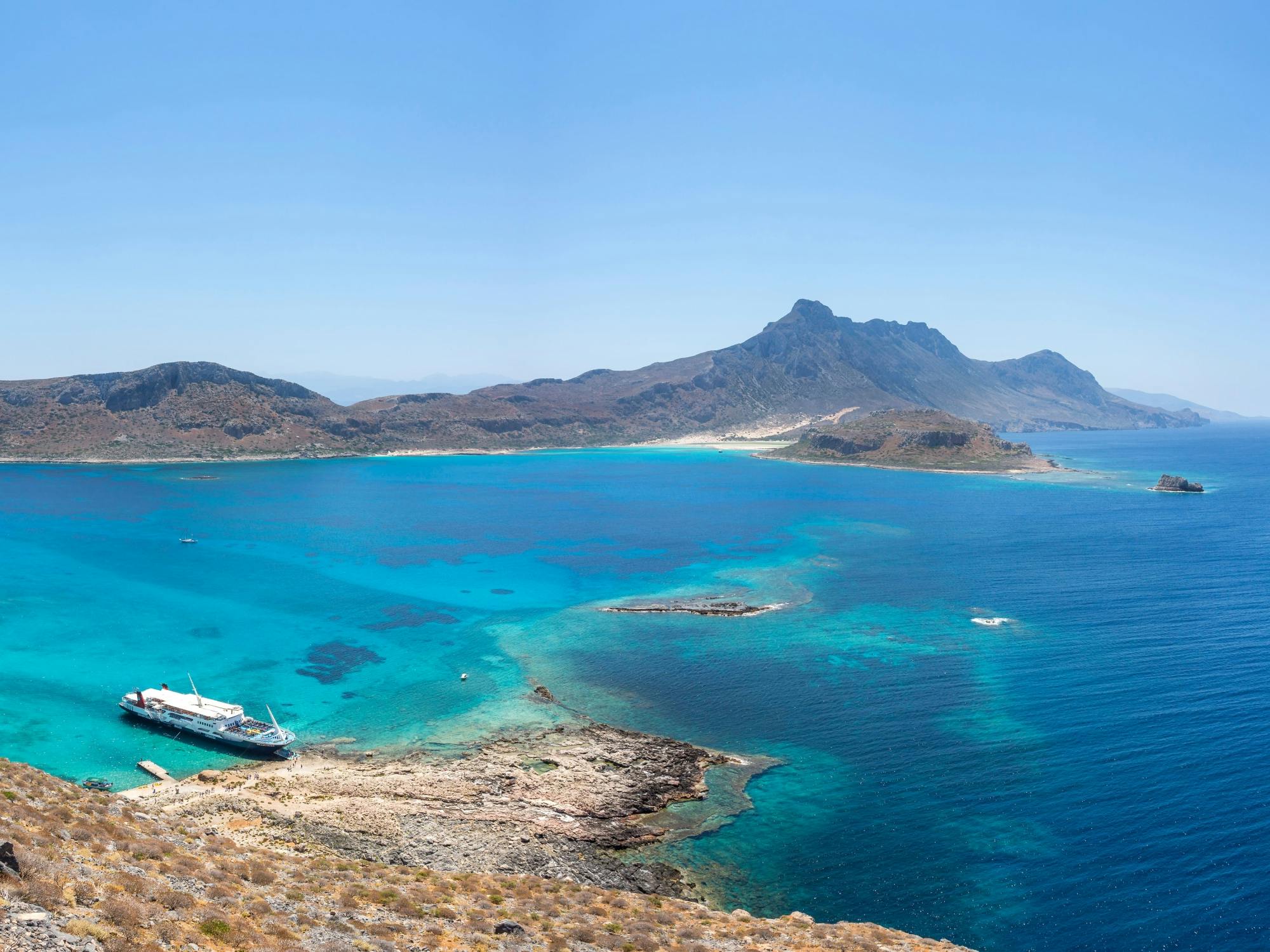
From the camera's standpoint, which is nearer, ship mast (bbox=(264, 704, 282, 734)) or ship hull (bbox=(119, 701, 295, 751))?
ship hull (bbox=(119, 701, 295, 751))

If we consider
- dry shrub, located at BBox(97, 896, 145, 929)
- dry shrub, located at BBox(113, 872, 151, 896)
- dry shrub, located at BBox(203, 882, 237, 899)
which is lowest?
dry shrub, located at BBox(203, 882, 237, 899)

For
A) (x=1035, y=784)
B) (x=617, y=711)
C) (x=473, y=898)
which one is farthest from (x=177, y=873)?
(x=1035, y=784)

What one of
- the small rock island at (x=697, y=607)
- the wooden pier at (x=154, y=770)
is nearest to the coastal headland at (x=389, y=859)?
the wooden pier at (x=154, y=770)

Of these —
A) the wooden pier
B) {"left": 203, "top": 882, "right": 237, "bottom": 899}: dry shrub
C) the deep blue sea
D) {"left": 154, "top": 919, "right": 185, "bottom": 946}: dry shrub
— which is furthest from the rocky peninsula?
{"left": 154, "top": 919, "right": 185, "bottom": 946}: dry shrub

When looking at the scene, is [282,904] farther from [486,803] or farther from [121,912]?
[486,803]

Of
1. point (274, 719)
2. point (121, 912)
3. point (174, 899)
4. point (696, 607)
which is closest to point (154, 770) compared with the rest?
point (274, 719)

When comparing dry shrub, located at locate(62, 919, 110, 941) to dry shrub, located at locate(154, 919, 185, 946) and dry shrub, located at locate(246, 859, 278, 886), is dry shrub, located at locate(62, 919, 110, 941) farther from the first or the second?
dry shrub, located at locate(246, 859, 278, 886)

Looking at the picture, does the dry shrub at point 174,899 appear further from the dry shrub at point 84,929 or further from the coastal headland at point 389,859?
the dry shrub at point 84,929

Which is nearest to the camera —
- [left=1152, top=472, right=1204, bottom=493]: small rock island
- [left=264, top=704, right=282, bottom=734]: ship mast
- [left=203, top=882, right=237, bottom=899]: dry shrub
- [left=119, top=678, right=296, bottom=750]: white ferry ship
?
[left=203, top=882, right=237, bottom=899]: dry shrub

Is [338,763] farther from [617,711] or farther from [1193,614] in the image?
[1193,614]
